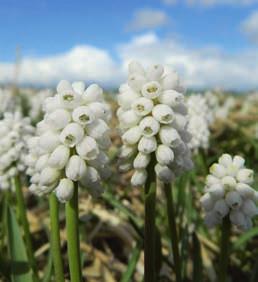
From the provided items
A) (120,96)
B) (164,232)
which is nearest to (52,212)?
(120,96)

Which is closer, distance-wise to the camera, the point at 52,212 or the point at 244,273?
the point at 52,212

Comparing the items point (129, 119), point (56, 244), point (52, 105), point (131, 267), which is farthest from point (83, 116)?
point (131, 267)

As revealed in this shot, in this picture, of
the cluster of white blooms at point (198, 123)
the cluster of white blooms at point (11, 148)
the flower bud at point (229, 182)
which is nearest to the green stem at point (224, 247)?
the flower bud at point (229, 182)

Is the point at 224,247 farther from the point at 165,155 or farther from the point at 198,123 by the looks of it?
the point at 198,123

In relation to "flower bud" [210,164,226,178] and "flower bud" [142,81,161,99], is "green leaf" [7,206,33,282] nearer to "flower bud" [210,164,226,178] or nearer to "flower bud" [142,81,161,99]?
"flower bud" [210,164,226,178]

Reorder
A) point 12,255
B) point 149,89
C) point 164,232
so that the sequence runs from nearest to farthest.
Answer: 1. point 149,89
2. point 12,255
3. point 164,232

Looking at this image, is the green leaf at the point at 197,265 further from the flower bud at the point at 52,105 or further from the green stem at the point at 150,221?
the flower bud at the point at 52,105

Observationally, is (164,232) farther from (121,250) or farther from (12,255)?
(12,255)
